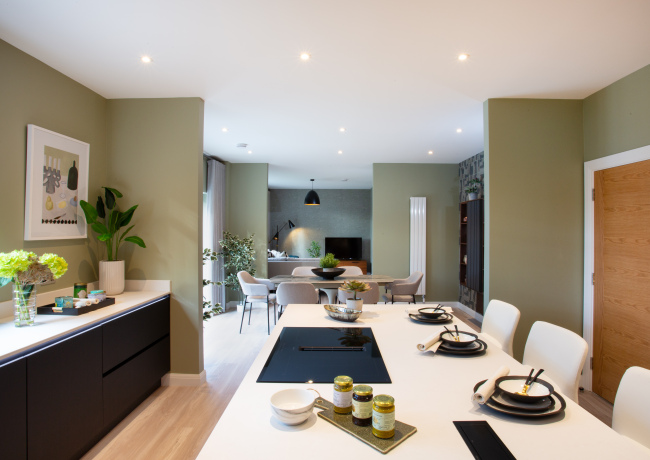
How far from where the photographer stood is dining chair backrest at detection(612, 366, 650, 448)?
1.24 meters

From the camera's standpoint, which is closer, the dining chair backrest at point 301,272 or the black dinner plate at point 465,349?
the black dinner plate at point 465,349

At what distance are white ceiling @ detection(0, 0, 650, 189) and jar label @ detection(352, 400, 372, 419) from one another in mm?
1938

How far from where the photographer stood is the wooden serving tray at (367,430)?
0.97 meters

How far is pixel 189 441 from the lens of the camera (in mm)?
2500

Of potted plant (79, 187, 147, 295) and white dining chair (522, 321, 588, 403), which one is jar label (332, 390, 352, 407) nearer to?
A: white dining chair (522, 321, 588, 403)

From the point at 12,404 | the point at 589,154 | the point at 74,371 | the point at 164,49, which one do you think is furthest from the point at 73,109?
the point at 589,154

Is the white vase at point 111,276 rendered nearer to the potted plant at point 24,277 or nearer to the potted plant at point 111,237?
the potted plant at point 111,237

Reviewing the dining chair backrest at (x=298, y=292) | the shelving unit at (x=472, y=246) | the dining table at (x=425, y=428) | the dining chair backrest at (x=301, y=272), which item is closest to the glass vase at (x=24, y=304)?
the dining table at (x=425, y=428)

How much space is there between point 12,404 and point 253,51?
2401 mm

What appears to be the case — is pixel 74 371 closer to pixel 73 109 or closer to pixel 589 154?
pixel 73 109

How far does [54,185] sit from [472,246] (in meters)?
5.15

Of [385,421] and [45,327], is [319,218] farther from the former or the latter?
[385,421]

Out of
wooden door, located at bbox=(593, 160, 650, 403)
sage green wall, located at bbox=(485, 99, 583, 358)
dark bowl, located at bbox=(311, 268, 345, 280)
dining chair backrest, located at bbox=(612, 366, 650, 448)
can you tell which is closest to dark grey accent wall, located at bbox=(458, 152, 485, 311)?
sage green wall, located at bbox=(485, 99, 583, 358)

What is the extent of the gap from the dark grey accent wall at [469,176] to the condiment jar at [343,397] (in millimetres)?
5137
